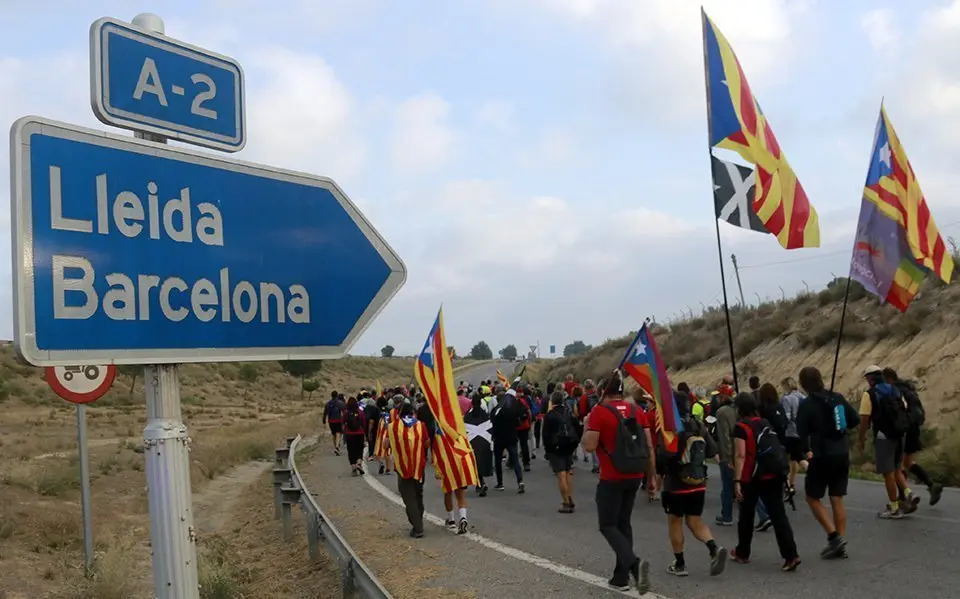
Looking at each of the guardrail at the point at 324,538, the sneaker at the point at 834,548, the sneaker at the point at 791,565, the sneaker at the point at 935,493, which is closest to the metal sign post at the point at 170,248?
the guardrail at the point at 324,538

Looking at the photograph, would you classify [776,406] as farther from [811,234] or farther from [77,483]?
[77,483]

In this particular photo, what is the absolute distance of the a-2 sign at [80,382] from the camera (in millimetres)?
7172

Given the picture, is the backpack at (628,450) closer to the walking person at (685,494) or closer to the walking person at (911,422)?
the walking person at (685,494)

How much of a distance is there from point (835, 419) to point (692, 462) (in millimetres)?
1554

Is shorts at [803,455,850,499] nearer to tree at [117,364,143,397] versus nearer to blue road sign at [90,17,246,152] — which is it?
tree at [117,364,143,397]

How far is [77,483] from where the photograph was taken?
51.0 feet

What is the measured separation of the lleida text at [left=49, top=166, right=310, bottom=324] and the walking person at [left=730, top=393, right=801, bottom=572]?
21.7 ft

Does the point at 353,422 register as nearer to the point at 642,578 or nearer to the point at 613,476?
the point at 613,476

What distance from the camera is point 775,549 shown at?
884 centimetres

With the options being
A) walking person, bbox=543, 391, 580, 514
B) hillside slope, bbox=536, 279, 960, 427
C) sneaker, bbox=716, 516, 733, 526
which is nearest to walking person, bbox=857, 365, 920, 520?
sneaker, bbox=716, 516, 733, 526

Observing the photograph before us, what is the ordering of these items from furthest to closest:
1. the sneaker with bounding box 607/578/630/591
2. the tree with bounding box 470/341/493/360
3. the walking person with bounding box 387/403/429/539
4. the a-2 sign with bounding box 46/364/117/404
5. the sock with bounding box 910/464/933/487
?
the tree with bounding box 470/341/493/360 → the walking person with bounding box 387/403/429/539 → the sock with bounding box 910/464/933/487 → the sneaker with bounding box 607/578/630/591 → the a-2 sign with bounding box 46/364/117/404

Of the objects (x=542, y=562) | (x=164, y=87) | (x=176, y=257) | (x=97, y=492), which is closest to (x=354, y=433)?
(x=97, y=492)

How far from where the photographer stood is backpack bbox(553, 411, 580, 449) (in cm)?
1247

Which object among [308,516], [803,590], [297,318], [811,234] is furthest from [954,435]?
[297,318]
